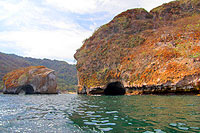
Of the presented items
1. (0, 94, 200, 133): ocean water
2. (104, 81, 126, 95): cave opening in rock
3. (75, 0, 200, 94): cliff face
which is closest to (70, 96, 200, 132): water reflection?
(0, 94, 200, 133): ocean water

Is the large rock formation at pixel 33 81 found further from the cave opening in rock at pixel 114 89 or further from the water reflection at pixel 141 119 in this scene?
the water reflection at pixel 141 119

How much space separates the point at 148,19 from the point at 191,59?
3244 cm

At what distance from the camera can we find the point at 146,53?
40.7m

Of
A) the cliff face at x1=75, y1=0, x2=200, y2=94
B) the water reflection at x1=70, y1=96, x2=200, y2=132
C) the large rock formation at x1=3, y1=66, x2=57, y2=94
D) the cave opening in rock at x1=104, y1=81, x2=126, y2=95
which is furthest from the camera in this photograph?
the large rock formation at x1=3, y1=66, x2=57, y2=94

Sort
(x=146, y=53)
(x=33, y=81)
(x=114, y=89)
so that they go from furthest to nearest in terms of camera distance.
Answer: (x=33, y=81) → (x=114, y=89) → (x=146, y=53)

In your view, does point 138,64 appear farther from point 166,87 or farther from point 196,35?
point 196,35

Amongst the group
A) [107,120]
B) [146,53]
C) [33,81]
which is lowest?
[107,120]

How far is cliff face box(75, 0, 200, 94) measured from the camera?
30062mm

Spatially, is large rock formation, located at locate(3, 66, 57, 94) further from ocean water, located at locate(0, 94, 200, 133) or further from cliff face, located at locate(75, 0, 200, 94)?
ocean water, located at locate(0, 94, 200, 133)

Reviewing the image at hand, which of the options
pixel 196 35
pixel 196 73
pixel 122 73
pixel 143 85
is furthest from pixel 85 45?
pixel 196 73

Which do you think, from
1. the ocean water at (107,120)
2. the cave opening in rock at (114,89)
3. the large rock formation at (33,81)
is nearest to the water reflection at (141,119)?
the ocean water at (107,120)

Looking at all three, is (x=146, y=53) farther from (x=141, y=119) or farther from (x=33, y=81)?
(x=33, y=81)

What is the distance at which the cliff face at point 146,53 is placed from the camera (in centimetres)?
3006

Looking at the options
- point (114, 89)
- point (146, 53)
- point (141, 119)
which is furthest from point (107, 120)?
point (114, 89)
